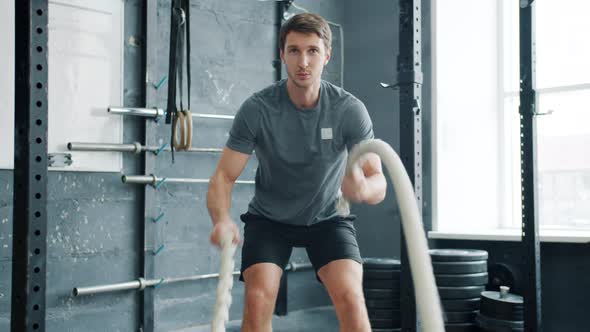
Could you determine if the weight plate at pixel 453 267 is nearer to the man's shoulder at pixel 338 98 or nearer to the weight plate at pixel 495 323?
the weight plate at pixel 495 323

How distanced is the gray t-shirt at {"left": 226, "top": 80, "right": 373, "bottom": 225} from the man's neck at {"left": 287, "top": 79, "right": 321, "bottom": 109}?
0.02m

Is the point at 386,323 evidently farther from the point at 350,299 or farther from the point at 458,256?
the point at 350,299

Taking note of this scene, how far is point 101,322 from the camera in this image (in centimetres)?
324

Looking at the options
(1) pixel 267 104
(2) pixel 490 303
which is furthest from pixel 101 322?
(2) pixel 490 303

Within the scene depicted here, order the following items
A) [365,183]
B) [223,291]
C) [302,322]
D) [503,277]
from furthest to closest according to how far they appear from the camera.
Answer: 1. [302,322]
2. [503,277]
3. [365,183]
4. [223,291]

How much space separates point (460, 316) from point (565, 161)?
4.68 feet

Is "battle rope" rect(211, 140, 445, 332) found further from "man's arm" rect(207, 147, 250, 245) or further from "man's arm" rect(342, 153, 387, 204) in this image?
"man's arm" rect(207, 147, 250, 245)

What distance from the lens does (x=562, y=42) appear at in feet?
13.3

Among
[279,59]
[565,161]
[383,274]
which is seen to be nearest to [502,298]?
[383,274]

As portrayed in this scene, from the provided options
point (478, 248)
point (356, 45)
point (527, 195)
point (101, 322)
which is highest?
point (356, 45)

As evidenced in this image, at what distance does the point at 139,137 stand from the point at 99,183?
351mm

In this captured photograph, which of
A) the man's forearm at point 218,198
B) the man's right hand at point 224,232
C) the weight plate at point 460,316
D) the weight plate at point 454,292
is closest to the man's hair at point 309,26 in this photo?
the man's forearm at point 218,198

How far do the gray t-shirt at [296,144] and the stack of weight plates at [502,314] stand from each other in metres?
1.32

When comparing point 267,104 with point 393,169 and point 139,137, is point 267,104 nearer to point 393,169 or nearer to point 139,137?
point 393,169
